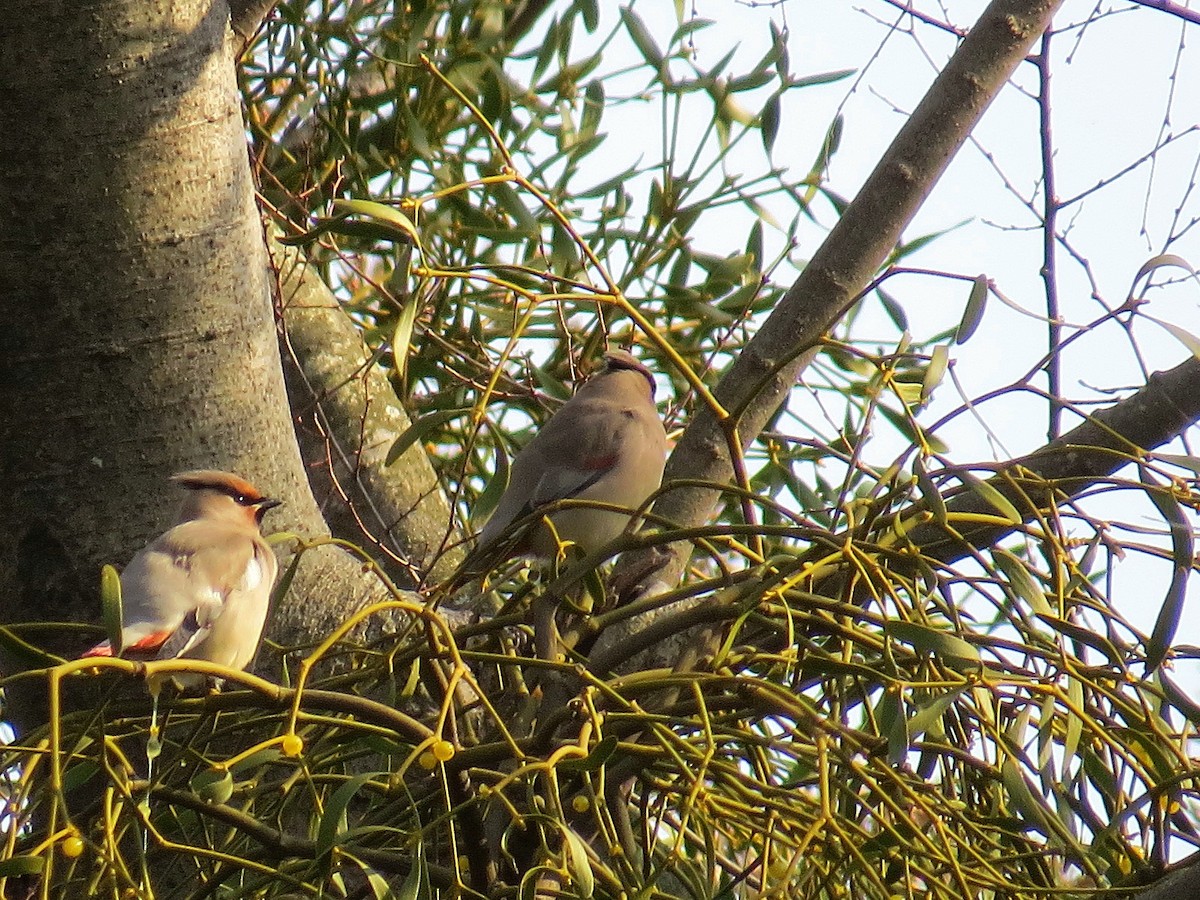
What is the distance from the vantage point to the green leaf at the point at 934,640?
4.14 feet

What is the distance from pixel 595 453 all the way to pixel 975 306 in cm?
151

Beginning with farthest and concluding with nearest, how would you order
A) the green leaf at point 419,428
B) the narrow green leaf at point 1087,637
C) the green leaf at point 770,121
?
the green leaf at point 770,121, the green leaf at point 419,428, the narrow green leaf at point 1087,637

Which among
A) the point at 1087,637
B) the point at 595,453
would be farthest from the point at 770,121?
the point at 1087,637

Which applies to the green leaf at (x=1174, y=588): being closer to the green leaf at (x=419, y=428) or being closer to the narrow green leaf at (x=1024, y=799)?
the narrow green leaf at (x=1024, y=799)

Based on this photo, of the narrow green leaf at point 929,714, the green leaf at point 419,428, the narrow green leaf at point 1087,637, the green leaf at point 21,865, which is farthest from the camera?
the green leaf at point 419,428

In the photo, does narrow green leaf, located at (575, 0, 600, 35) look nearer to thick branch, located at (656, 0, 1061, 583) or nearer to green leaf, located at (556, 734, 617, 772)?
thick branch, located at (656, 0, 1061, 583)

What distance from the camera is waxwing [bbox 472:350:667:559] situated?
109 inches

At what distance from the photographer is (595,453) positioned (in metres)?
2.82

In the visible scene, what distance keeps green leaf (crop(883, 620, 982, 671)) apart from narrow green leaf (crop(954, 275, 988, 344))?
0.79 feet

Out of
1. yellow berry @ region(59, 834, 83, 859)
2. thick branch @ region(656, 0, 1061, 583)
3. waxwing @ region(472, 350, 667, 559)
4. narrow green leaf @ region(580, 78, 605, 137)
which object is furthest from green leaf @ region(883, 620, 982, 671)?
narrow green leaf @ region(580, 78, 605, 137)

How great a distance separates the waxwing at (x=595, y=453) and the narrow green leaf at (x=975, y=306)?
140 centimetres

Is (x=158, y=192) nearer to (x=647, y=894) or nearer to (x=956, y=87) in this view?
(x=956, y=87)

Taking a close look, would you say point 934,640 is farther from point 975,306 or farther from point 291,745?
point 291,745

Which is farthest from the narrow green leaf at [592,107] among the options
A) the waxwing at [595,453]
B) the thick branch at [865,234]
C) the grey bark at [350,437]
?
the thick branch at [865,234]
